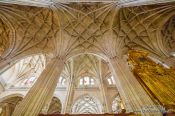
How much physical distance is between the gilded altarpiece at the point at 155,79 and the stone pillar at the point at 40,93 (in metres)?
5.60

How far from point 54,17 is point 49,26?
1.04 m

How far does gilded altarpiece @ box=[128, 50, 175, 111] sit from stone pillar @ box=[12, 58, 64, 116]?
18.4ft

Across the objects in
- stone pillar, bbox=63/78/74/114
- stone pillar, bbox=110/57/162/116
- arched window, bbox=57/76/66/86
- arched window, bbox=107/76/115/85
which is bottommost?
stone pillar, bbox=110/57/162/116

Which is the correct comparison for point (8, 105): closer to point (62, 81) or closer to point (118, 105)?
point (62, 81)

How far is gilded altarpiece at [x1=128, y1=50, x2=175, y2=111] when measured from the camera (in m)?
Answer: 8.80

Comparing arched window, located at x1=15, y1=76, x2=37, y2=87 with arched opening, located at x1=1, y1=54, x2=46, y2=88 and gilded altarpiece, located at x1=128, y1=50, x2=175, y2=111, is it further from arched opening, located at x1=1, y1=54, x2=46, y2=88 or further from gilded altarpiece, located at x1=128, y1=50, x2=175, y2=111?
gilded altarpiece, located at x1=128, y1=50, x2=175, y2=111

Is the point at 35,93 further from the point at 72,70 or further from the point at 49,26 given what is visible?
the point at 72,70

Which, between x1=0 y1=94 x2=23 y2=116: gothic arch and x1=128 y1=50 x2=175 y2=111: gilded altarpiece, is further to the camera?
x1=0 y1=94 x2=23 y2=116: gothic arch

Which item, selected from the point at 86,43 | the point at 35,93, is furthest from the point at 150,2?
the point at 35,93

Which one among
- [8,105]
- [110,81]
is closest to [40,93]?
[110,81]

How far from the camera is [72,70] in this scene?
774 inches

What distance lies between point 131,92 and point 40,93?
5364 mm

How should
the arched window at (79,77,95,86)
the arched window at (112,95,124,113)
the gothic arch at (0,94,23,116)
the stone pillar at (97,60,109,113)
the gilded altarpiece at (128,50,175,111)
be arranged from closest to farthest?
the gilded altarpiece at (128,50,175,111) < the arched window at (112,95,124,113) < the stone pillar at (97,60,109,113) < the gothic arch at (0,94,23,116) < the arched window at (79,77,95,86)

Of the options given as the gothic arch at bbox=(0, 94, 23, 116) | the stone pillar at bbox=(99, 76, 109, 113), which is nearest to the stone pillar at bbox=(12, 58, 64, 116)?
the stone pillar at bbox=(99, 76, 109, 113)
